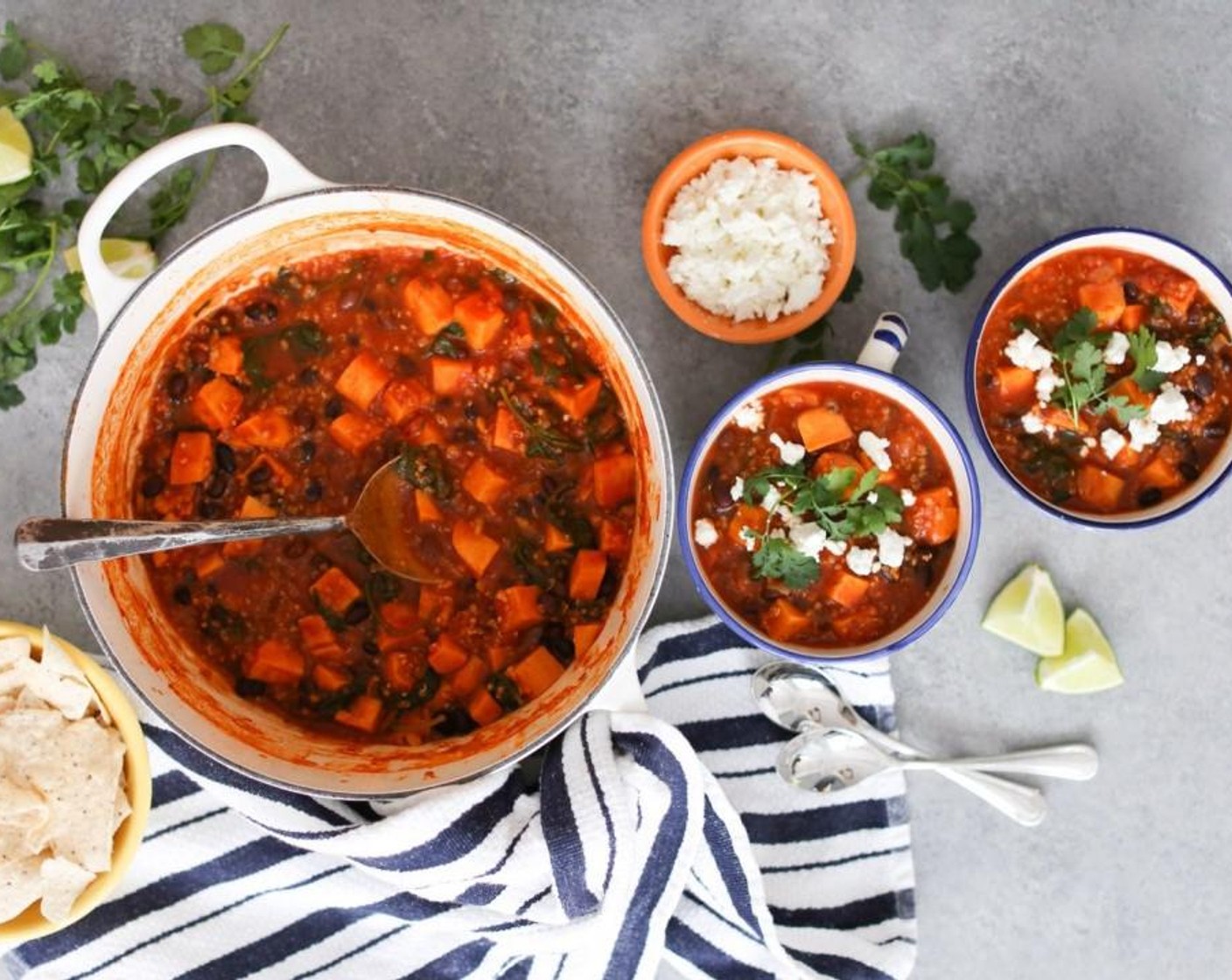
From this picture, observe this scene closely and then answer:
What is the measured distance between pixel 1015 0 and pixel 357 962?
A: 2558 mm

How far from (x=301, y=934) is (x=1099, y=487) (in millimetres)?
1949

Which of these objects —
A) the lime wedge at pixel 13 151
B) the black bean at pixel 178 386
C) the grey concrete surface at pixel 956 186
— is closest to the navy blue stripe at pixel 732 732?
the grey concrete surface at pixel 956 186

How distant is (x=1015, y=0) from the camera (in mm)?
2820

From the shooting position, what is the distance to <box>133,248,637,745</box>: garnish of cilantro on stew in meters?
2.58

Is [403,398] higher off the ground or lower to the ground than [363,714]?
higher

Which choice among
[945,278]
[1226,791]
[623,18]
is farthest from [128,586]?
[1226,791]

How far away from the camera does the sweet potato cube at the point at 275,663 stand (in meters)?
2.59

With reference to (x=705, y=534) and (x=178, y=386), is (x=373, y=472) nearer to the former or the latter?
(x=178, y=386)

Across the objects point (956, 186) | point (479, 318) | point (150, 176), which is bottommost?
point (479, 318)

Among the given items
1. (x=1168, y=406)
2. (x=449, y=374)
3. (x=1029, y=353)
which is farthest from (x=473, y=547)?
(x=1168, y=406)

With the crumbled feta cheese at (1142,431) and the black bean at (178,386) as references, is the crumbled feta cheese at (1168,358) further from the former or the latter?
the black bean at (178,386)

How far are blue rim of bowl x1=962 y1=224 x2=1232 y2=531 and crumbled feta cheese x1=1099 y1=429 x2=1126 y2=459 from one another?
143 mm

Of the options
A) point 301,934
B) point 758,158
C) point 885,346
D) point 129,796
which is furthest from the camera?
point 301,934

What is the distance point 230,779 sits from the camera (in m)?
2.59
